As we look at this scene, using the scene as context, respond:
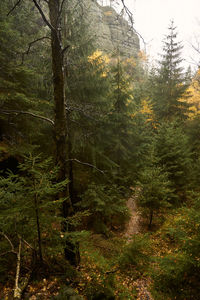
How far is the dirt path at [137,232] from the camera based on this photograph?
552cm

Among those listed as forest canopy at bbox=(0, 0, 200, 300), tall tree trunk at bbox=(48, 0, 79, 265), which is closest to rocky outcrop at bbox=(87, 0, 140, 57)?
forest canopy at bbox=(0, 0, 200, 300)

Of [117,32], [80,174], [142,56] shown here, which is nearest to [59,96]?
[80,174]

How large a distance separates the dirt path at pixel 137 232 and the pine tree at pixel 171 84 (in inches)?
417

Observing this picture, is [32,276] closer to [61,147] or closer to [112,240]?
[61,147]

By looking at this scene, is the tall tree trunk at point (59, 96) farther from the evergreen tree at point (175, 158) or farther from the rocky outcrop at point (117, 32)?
the evergreen tree at point (175, 158)

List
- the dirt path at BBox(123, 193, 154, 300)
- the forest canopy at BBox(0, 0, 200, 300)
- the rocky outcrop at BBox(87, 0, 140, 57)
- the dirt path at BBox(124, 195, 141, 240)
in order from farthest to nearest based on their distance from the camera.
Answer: the dirt path at BBox(124, 195, 141, 240), the dirt path at BBox(123, 193, 154, 300), the rocky outcrop at BBox(87, 0, 140, 57), the forest canopy at BBox(0, 0, 200, 300)

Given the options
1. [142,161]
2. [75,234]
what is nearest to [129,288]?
[75,234]

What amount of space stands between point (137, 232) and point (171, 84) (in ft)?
51.0

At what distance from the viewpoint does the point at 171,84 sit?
59.6ft

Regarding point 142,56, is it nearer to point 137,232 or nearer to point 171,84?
point 171,84

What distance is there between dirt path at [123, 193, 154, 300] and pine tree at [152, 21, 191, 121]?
1060cm

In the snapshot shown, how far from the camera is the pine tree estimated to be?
17.9 m

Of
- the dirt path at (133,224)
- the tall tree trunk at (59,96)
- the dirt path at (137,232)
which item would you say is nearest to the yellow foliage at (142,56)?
the dirt path at (137,232)

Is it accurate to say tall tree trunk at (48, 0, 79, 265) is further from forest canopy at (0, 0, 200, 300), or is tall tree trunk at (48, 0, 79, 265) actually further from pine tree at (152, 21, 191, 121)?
pine tree at (152, 21, 191, 121)
